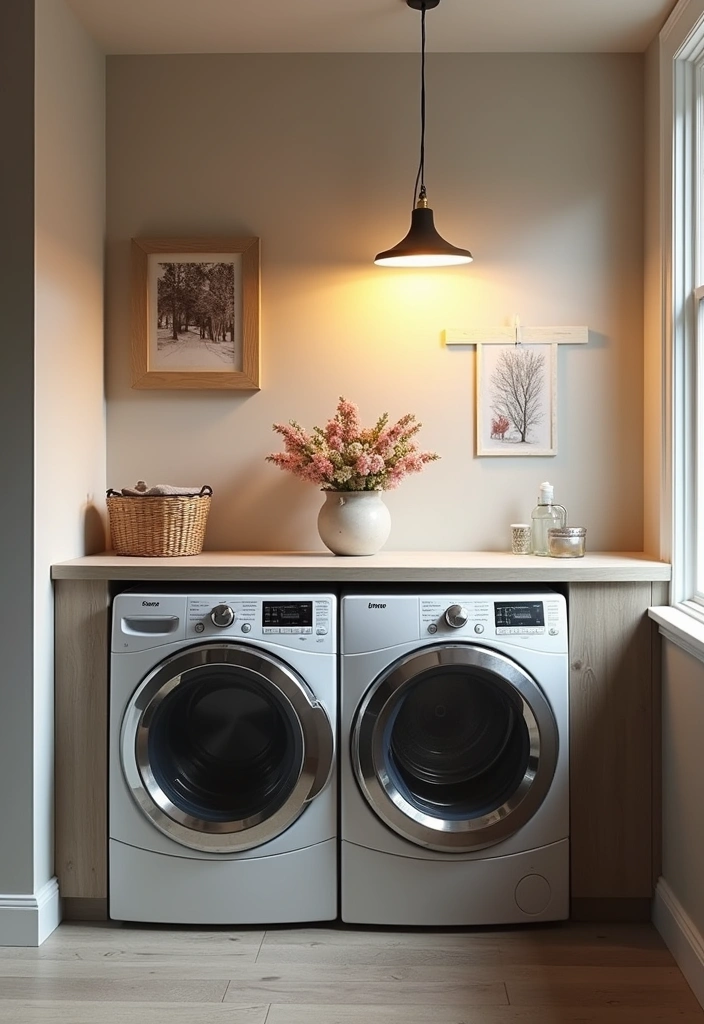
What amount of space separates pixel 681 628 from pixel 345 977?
1173 millimetres

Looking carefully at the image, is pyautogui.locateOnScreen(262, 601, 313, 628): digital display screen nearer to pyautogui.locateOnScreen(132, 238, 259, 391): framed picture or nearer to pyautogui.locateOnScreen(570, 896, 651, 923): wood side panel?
pyautogui.locateOnScreen(132, 238, 259, 391): framed picture

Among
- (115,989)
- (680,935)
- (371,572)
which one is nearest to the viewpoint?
(115,989)

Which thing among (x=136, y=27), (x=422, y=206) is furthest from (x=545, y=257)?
(x=136, y=27)

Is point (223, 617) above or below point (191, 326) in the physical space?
below

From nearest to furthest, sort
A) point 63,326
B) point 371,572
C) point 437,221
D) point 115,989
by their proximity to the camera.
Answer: point 115,989
point 371,572
point 63,326
point 437,221

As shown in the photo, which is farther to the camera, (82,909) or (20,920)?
(82,909)

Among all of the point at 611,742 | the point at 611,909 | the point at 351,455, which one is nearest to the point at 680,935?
the point at 611,909

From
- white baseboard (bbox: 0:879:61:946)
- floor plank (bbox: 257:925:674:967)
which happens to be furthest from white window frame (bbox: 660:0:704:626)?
white baseboard (bbox: 0:879:61:946)

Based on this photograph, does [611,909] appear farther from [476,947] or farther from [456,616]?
[456,616]

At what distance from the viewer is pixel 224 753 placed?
273 cm

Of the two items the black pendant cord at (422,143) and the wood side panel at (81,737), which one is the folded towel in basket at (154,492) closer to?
the wood side panel at (81,737)

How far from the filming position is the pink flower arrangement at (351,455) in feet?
9.52

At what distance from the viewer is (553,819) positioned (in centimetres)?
268

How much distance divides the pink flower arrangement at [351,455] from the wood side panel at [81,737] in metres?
0.68
